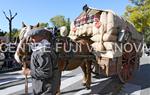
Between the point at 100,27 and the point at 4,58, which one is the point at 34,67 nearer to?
the point at 100,27

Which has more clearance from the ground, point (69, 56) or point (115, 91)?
point (69, 56)

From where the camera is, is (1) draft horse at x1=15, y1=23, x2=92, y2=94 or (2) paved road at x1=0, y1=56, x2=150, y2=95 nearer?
(1) draft horse at x1=15, y1=23, x2=92, y2=94

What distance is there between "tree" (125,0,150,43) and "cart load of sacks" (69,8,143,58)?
86.9ft

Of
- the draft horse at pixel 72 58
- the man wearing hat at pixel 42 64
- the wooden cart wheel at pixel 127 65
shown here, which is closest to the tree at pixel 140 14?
the wooden cart wheel at pixel 127 65

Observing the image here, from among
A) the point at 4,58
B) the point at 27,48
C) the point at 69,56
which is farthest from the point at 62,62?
the point at 4,58

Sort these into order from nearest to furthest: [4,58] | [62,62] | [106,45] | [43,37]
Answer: [43,37] < [62,62] < [106,45] < [4,58]

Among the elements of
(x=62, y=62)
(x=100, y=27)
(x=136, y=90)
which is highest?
(x=100, y=27)

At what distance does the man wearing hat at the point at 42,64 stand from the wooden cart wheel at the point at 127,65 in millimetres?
4933

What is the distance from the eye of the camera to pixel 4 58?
14586 millimetres

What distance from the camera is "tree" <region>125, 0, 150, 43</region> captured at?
36.7 metres

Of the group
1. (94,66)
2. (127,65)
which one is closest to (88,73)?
(94,66)

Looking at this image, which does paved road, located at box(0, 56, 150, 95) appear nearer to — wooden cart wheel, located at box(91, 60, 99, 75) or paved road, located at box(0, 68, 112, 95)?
paved road, located at box(0, 68, 112, 95)

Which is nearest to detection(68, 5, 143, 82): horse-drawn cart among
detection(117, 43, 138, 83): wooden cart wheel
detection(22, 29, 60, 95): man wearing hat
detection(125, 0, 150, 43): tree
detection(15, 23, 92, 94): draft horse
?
detection(117, 43, 138, 83): wooden cart wheel

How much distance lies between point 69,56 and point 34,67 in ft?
8.50
